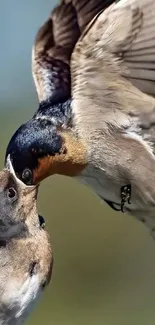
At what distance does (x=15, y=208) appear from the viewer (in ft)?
13.8

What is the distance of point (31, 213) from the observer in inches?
166

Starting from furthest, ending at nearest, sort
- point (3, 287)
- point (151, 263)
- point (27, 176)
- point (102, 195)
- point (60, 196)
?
point (60, 196) → point (151, 263) → point (102, 195) → point (27, 176) → point (3, 287)

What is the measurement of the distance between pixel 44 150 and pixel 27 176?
164mm

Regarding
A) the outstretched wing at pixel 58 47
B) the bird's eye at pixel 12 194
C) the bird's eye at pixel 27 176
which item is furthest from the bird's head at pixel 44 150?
the bird's eye at pixel 12 194

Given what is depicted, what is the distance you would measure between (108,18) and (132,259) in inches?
164

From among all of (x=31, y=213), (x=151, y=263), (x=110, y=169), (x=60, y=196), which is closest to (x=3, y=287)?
(x=31, y=213)

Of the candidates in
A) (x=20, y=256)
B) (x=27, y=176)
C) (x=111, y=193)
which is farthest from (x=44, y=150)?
(x=20, y=256)

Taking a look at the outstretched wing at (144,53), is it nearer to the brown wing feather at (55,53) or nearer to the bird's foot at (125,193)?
the brown wing feather at (55,53)

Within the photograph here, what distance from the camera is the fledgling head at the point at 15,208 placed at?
4152mm

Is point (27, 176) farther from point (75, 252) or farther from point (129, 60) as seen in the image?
point (75, 252)

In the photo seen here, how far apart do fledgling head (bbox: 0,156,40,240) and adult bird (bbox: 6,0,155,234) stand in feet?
0.54

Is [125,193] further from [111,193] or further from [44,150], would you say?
[44,150]

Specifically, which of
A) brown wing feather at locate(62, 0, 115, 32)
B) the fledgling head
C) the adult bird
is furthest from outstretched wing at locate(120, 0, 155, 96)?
the fledgling head

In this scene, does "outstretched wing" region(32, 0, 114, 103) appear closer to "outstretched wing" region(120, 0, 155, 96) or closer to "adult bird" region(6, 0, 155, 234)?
"adult bird" region(6, 0, 155, 234)
